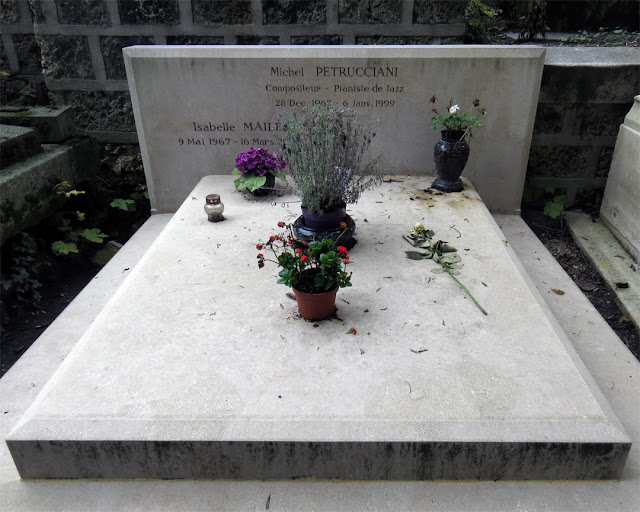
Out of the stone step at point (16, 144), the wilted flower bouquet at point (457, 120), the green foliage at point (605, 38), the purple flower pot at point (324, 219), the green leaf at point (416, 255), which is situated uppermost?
the green foliage at point (605, 38)

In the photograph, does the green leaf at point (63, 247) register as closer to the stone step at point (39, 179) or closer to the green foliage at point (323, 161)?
the stone step at point (39, 179)

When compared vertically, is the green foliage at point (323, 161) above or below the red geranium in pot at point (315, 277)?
above

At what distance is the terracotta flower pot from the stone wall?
9.44 feet

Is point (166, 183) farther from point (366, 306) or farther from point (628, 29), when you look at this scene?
point (628, 29)

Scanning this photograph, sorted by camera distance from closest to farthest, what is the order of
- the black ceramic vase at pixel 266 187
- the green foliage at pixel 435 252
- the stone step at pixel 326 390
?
the stone step at pixel 326 390 → the green foliage at pixel 435 252 → the black ceramic vase at pixel 266 187

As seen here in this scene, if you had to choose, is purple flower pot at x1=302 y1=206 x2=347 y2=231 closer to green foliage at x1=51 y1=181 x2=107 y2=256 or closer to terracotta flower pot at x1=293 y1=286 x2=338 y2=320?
terracotta flower pot at x1=293 y1=286 x2=338 y2=320

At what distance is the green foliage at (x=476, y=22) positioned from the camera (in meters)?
4.77

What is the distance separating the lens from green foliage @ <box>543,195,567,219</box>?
432 cm

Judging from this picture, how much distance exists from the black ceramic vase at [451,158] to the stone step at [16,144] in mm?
Result: 2974

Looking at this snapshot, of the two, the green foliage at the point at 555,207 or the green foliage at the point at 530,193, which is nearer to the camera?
the green foliage at the point at 555,207

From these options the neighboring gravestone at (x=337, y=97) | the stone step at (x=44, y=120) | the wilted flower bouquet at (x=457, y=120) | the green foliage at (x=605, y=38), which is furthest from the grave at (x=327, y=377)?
the green foliage at (x=605, y=38)

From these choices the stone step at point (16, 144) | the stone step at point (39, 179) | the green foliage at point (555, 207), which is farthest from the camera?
the green foliage at point (555, 207)

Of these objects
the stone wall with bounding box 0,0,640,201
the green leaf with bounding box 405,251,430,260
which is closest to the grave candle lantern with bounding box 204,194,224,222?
the green leaf with bounding box 405,251,430,260

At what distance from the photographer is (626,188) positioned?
379 cm
